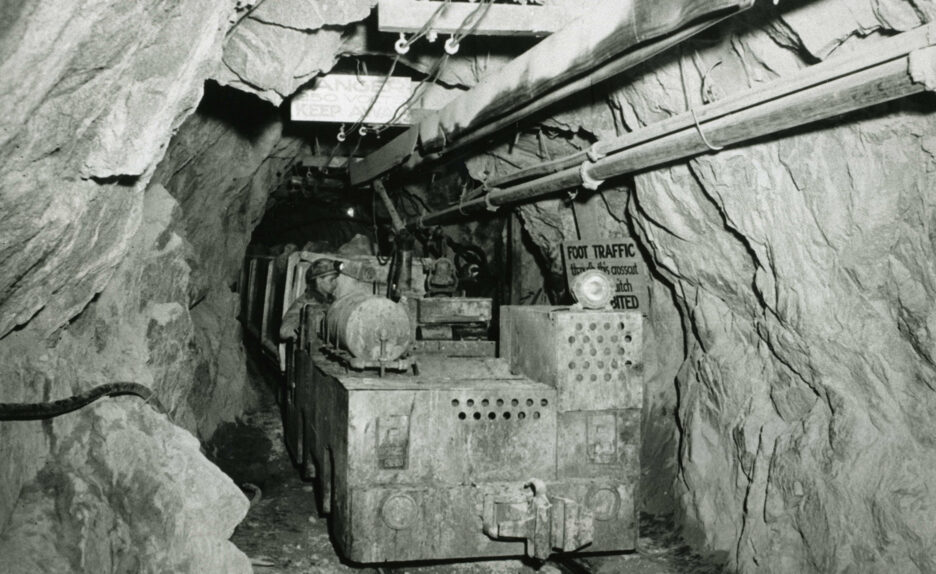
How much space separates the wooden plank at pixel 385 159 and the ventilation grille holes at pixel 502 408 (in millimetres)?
3460

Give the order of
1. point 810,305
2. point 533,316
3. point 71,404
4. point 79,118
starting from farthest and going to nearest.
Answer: point 533,316
point 810,305
point 71,404
point 79,118

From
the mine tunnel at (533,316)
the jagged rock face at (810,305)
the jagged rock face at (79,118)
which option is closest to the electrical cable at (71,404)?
the mine tunnel at (533,316)

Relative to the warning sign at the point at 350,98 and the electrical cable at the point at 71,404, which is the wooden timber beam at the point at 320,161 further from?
the electrical cable at the point at 71,404

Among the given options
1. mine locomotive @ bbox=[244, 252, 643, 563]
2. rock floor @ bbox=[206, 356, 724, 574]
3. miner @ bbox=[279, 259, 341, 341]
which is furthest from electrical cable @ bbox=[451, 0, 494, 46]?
miner @ bbox=[279, 259, 341, 341]

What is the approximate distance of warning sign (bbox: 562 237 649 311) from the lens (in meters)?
7.55

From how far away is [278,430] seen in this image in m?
10.7

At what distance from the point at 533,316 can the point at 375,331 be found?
1394 mm

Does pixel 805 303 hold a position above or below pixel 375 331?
above

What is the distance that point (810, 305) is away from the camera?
16.4ft

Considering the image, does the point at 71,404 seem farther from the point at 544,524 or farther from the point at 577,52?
the point at 577,52

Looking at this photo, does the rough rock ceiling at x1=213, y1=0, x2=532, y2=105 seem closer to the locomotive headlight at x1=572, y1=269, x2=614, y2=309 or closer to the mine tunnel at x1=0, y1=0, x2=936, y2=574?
the mine tunnel at x1=0, y1=0, x2=936, y2=574

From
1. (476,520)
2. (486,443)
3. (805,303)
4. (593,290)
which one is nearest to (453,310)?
(593,290)

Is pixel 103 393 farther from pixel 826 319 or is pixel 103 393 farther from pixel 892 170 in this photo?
pixel 892 170

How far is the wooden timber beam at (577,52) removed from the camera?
308 cm
